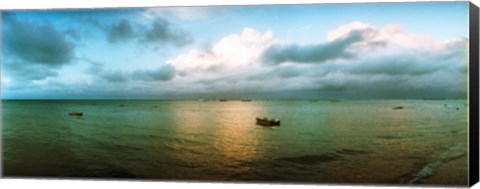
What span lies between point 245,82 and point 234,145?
2.64 feet

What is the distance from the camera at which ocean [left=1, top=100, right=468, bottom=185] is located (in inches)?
248

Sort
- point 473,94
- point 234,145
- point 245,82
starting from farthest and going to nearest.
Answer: point 234,145 < point 245,82 < point 473,94

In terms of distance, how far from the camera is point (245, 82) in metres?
6.75

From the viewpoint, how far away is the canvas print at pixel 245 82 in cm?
618

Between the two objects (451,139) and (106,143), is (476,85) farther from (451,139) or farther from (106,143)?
(106,143)

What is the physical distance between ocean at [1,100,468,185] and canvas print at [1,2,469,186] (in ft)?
0.06

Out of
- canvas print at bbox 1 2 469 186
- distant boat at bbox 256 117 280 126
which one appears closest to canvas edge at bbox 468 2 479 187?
canvas print at bbox 1 2 469 186

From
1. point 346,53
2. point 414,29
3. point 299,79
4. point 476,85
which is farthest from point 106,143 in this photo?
point 476,85

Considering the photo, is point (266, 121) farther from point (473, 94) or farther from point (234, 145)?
point (473, 94)

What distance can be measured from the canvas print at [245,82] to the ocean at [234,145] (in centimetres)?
2

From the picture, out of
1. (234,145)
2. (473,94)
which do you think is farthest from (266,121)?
(473,94)

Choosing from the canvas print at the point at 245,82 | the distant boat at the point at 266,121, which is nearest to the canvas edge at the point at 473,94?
the canvas print at the point at 245,82

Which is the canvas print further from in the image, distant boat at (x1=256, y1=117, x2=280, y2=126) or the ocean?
distant boat at (x1=256, y1=117, x2=280, y2=126)

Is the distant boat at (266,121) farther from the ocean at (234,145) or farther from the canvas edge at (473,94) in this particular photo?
the canvas edge at (473,94)
